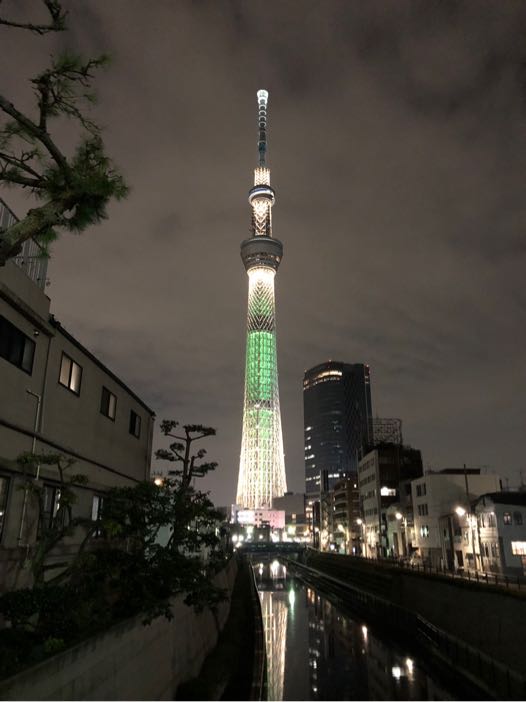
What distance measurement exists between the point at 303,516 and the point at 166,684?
129 meters

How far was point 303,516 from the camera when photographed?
5330 inches

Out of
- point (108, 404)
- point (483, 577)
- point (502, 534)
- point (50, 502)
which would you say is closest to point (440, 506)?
point (502, 534)

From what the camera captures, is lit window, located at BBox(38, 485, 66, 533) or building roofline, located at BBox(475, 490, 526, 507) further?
building roofline, located at BBox(475, 490, 526, 507)

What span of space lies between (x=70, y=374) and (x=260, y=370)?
94856 mm

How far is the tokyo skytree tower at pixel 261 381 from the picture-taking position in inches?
4301

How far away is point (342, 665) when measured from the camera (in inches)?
1004

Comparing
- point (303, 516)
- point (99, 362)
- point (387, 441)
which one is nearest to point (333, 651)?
point (99, 362)

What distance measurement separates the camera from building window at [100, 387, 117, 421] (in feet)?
55.7

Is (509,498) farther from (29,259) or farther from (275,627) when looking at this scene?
(29,259)

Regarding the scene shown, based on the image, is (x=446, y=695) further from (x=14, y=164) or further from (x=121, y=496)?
(x=14, y=164)

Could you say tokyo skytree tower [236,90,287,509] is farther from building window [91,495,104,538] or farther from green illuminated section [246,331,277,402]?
building window [91,495,104,538]

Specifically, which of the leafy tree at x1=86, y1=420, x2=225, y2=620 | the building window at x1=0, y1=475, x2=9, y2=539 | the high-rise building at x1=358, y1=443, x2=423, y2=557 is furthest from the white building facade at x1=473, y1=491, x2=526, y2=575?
the building window at x1=0, y1=475, x2=9, y2=539

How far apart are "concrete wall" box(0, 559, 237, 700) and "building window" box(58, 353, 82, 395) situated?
6.40 meters

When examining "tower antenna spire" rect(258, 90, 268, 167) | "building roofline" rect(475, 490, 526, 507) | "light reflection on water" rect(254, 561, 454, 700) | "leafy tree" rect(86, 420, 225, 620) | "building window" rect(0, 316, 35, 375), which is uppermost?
"tower antenna spire" rect(258, 90, 268, 167)
